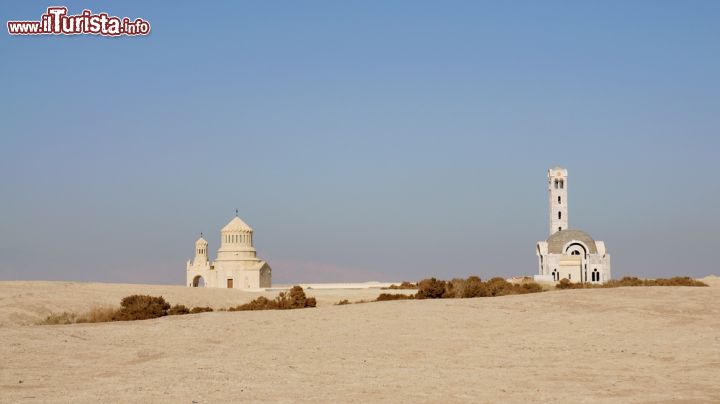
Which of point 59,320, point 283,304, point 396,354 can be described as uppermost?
point 283,304

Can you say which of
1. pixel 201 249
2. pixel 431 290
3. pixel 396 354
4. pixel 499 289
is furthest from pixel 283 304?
pixel 201 249

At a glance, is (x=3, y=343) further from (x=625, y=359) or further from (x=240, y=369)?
(x=625, y=359)

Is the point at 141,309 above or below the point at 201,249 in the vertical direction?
below

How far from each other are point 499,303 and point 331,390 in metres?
12.2

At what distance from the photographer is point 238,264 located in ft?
274

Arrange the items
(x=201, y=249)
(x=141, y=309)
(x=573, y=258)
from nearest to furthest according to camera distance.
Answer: (x=141, y=309) → (x=573, y=258) → (x=201, y=249)

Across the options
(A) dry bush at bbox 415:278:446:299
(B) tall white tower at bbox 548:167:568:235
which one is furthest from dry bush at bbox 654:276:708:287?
(B) tall white tower at bbox 548:167:568:235

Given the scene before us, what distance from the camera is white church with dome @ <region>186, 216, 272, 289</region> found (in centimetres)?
8175

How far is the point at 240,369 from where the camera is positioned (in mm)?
15898

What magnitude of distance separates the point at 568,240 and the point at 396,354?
226ft

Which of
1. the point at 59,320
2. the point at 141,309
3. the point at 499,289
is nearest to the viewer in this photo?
the point at 59,320

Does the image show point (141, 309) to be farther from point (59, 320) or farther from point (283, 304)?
point (283, 304)

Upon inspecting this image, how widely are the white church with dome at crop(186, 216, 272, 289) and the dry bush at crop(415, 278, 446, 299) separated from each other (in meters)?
52.2

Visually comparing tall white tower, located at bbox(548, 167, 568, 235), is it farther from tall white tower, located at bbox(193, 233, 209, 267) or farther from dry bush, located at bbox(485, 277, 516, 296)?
dry bush, located at bbox(485, 277, 516, 296)
